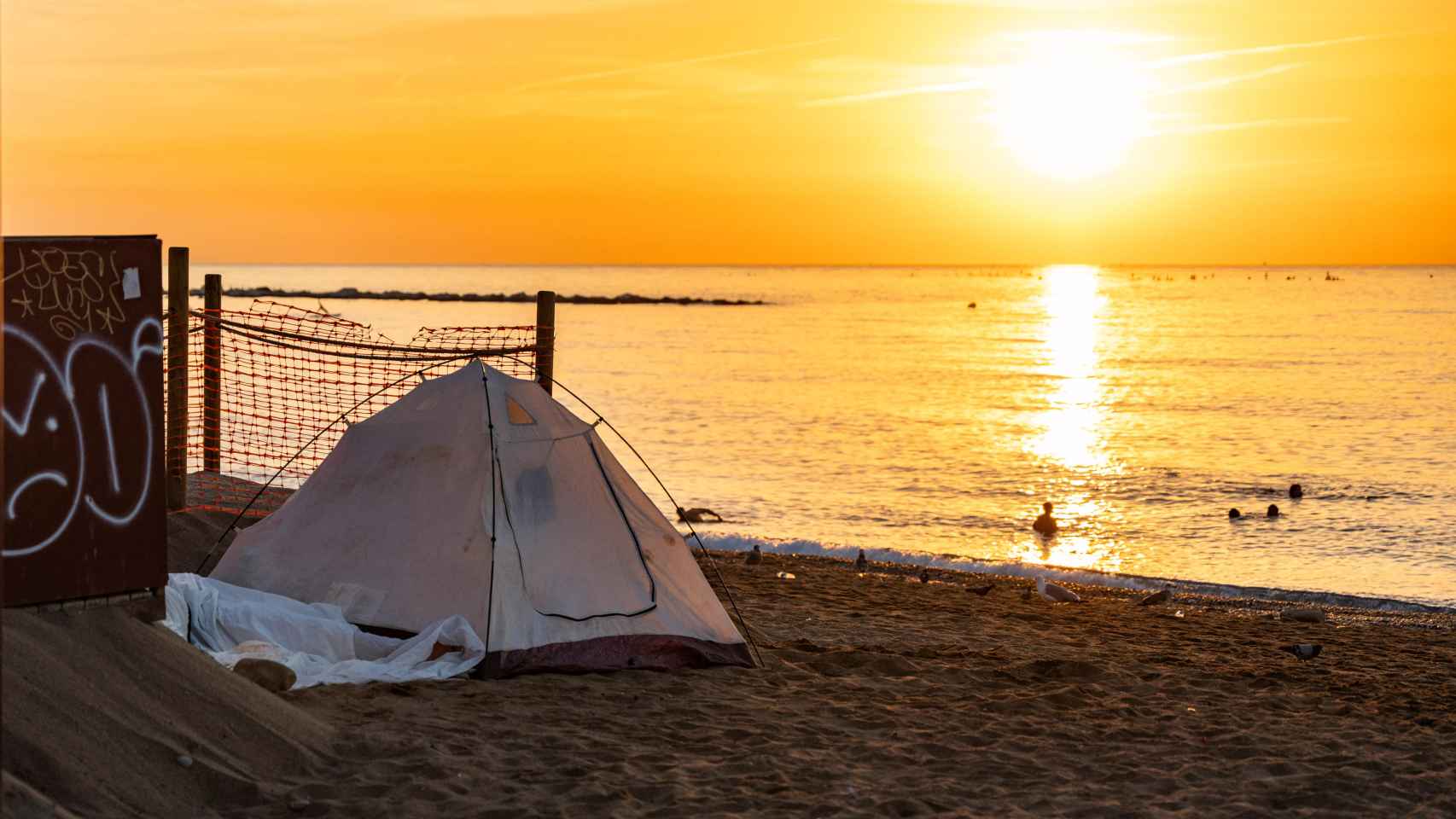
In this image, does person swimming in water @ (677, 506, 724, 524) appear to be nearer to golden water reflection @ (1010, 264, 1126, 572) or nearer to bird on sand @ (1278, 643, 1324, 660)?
golden water reflection @ (1010, 264, 1126, 572)

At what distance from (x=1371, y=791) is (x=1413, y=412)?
98.6 ft

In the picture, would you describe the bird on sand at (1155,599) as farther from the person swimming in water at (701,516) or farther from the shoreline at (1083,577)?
the person swimming in water at (701,516)

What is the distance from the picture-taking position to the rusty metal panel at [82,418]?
19.8ft

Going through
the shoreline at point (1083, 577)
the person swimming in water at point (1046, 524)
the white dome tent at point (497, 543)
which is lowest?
the shoreline at point (1083, 577)

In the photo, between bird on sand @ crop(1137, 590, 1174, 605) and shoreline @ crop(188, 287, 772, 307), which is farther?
shoreline @ crop(188, 287, 772, 307)

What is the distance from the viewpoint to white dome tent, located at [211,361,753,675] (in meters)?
8.59

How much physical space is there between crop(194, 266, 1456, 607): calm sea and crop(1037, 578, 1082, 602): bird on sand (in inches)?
86.2

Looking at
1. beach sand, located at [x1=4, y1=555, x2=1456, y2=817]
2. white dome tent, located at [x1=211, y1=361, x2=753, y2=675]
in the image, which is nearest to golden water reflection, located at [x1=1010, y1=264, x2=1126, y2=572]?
beach sand, located at [x1=4, y1=555, x2=1456, y2=817]

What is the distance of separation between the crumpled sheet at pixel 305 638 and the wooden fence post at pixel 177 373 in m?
3.95

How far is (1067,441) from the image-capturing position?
28875 millimetres

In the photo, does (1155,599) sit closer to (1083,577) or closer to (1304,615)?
(1304,615)

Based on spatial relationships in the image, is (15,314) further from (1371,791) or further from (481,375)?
(1371,791)

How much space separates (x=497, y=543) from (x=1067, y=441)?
72.4 feet

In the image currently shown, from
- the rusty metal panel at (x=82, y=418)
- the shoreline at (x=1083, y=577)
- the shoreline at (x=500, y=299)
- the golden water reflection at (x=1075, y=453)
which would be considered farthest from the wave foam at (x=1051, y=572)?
the shoreline at (x=500, y=299)
